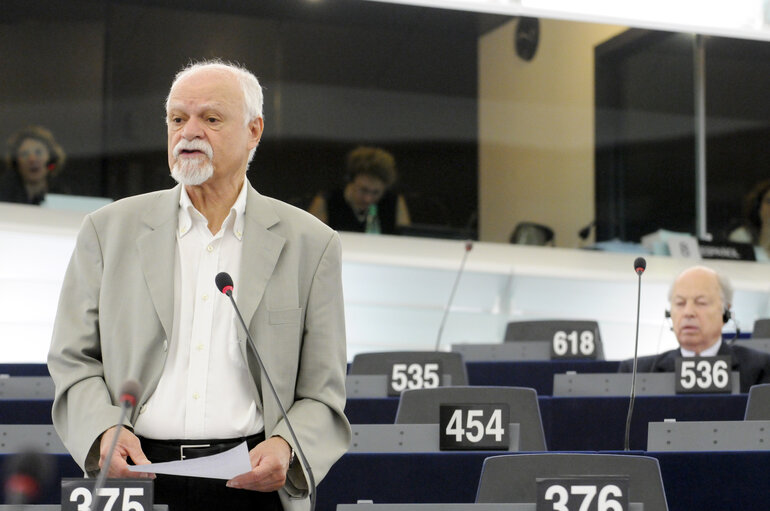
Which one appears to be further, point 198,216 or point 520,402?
point 520,402

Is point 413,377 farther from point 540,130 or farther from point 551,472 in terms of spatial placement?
point 540,130

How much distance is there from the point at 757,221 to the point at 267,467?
8703 millimetres

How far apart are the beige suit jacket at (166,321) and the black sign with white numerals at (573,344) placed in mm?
3777

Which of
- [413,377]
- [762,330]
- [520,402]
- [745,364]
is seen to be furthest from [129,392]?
[762,330]

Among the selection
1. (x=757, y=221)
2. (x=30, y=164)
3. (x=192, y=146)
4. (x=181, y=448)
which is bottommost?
(x=181, y=448)

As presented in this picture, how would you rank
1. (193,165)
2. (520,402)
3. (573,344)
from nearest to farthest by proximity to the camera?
(193,165), (520,402), (573,344)

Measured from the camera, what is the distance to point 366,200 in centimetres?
962

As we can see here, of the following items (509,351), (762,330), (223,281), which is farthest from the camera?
(762,330)

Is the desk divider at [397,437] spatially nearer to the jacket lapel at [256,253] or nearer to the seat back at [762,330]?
the jacket lapel at [256,253]

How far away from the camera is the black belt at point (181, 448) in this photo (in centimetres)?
219

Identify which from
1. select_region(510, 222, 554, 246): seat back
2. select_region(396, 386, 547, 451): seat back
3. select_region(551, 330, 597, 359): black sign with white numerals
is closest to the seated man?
select_region(551, 330, 597, 359): black sign with white numerals

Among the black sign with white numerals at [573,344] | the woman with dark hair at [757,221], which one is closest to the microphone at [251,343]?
the black sign with white numerals at [573,344]

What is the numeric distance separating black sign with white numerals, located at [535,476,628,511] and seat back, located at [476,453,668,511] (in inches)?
16.0

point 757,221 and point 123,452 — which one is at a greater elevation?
point 757,221
